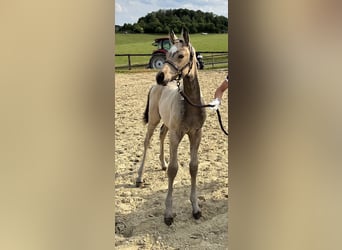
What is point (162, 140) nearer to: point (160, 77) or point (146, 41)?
point (160, 77)

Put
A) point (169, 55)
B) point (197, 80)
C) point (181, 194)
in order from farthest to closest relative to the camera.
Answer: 1. point (181, 194)
2. point (197, 80)
3. point (169, 55)

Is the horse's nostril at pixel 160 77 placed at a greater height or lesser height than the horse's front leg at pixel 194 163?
greater

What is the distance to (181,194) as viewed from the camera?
5.76ft

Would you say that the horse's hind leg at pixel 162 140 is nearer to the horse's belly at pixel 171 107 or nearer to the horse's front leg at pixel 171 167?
the horse's belly at pixel 171 107

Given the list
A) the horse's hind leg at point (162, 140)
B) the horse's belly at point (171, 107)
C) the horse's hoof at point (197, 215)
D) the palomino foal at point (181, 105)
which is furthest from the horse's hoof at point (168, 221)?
the horse's hind leg at point (162, 140)

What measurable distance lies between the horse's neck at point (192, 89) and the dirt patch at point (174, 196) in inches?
3.8

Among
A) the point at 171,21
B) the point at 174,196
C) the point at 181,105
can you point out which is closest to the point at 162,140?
the point at 174,196

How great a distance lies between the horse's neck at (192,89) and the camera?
1469mm

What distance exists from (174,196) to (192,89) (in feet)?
1.86
